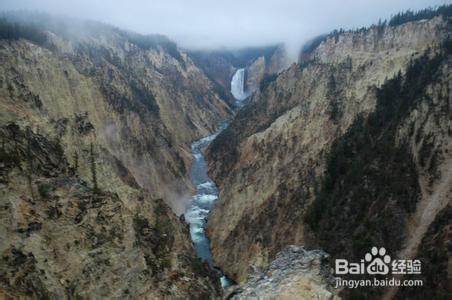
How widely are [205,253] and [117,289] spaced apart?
32.6m

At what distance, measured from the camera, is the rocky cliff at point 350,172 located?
1769 inches

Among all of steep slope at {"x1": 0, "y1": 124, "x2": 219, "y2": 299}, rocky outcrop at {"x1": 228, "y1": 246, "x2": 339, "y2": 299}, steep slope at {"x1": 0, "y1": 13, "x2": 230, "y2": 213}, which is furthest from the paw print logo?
steep slope at {"x1": 0, "y1": 13, "x2": 230, "y2": 213}

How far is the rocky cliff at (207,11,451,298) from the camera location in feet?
147

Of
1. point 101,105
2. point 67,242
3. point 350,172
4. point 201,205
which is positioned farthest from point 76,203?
point 101,105

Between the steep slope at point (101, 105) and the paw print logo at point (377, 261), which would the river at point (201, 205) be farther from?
the paw print logo at point (377, 261)

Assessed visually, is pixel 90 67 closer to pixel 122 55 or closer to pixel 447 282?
pixel 122 55

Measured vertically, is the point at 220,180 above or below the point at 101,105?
below

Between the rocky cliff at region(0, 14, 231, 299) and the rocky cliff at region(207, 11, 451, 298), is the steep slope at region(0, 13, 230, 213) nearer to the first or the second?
the rocky cliff at region(0, 14, 231, 299)

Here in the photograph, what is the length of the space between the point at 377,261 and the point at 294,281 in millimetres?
23166

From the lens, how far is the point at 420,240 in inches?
1591

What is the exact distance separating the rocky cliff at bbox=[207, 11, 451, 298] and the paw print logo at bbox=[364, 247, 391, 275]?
1.43 metres

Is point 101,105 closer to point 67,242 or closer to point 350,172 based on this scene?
point 350,172

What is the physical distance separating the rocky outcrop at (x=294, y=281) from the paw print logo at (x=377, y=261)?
1916 centimetres

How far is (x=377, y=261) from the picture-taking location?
40.5 m
